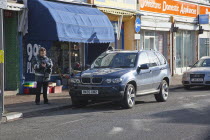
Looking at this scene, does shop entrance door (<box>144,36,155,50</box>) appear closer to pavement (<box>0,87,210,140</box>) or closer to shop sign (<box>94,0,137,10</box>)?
shop sign (<box>94,0,137,10</box>)

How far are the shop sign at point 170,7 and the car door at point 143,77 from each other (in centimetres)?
1094

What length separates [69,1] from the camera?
60.6 ft

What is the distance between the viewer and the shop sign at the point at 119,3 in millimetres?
20505

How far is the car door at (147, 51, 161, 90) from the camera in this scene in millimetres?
13820

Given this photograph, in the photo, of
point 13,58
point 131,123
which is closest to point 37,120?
point 131,123

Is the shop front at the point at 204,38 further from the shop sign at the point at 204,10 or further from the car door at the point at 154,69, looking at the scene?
the car door at the point at 154,69

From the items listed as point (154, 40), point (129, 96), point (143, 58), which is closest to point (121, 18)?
point (154, 40)

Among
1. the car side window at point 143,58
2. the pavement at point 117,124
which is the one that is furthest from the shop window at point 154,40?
the pavement at point 117,124

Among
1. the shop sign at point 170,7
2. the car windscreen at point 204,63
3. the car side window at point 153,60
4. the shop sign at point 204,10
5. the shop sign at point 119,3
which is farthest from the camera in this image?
the shop sign at point 204,10

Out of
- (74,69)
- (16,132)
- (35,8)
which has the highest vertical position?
(35,8)

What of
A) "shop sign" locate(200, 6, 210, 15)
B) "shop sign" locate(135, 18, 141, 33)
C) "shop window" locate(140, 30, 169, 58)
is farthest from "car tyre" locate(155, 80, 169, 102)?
"shop sign" locate(200, 6, 210, 15)

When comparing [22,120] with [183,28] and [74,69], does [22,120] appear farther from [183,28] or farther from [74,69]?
[183,28]

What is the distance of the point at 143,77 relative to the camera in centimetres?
1322

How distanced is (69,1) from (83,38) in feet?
6.95
